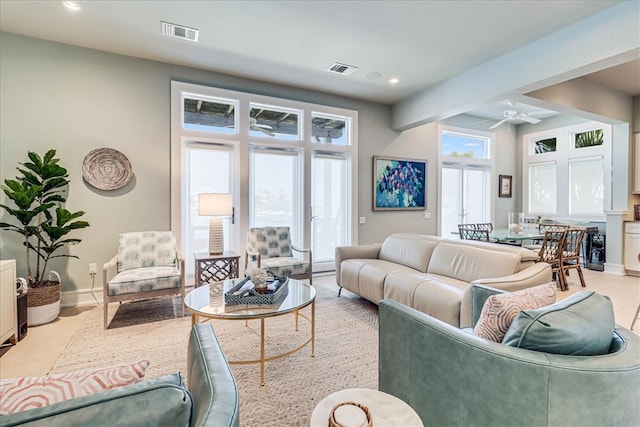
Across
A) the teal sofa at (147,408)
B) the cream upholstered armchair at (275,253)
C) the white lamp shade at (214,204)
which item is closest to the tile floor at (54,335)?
the white lamp shade at (214,204)

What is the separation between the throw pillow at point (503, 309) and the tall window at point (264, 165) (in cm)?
367

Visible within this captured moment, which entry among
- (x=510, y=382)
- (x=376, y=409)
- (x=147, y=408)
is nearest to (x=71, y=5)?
(x=147, y=408)

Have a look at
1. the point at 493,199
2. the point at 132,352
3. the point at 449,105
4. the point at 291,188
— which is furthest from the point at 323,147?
the point at 493,199

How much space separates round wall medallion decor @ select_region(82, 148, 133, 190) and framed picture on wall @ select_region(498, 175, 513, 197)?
7232 millimetres

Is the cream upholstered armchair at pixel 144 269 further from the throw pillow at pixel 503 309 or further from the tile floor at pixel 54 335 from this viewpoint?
the throw pillow at pixel 503 309

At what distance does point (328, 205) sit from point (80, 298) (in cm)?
359

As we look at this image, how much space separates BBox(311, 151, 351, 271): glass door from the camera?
5.18 meters

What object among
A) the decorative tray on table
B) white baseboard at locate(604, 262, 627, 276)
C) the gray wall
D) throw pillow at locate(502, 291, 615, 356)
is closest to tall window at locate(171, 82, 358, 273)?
the gray wall

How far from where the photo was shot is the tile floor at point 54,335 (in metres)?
2.33

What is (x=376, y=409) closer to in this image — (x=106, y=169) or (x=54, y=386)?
(x=54, y=386)

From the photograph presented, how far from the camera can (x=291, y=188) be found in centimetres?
500

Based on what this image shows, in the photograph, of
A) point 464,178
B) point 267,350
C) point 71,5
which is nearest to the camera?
point 267,350

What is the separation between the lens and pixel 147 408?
620 millimetres

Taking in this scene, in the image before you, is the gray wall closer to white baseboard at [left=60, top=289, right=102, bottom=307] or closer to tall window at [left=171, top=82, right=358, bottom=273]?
white baseboard at [left=60, top=289, right=102, bottom=307]
